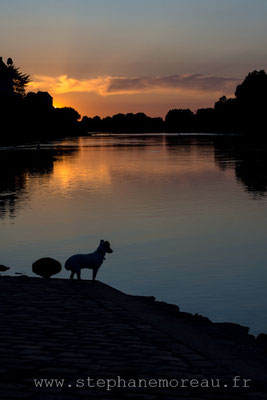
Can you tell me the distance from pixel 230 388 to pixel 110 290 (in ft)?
18.3

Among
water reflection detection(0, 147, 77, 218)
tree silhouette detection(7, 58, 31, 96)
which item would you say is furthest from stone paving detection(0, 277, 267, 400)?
tree silhouette detection(7, 58, 31, 96)

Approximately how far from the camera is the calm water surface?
15.0 m

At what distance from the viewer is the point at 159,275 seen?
1672 cm

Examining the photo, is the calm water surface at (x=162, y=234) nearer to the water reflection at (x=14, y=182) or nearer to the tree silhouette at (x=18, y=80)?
the water reflection at (x=14, y=182)

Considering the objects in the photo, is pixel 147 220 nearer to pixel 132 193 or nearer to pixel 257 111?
pixel 132 193

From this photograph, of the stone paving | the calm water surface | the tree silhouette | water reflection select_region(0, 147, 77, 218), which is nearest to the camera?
the stone paving

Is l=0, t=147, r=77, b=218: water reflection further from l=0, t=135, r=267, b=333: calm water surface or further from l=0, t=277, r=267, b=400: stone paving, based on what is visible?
l=0, t=277, r=267, b=400: stone paving

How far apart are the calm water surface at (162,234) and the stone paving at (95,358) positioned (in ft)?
13.0

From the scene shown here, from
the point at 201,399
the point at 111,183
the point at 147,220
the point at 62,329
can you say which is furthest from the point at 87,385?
the point at 111,183

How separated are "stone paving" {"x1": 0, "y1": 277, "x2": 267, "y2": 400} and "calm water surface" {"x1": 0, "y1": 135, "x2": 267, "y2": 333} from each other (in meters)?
3.96

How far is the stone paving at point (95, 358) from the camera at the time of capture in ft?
20.6

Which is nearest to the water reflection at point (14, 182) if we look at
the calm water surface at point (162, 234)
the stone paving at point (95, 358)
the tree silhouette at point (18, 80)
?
the calm water surface at point (162, 234)

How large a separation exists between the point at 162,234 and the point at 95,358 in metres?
15.5

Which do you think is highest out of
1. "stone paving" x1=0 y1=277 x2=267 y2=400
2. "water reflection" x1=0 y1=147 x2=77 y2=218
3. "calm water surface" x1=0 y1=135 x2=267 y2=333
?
"stone paving" x1=0 y1=277 x2=267 y2=400
